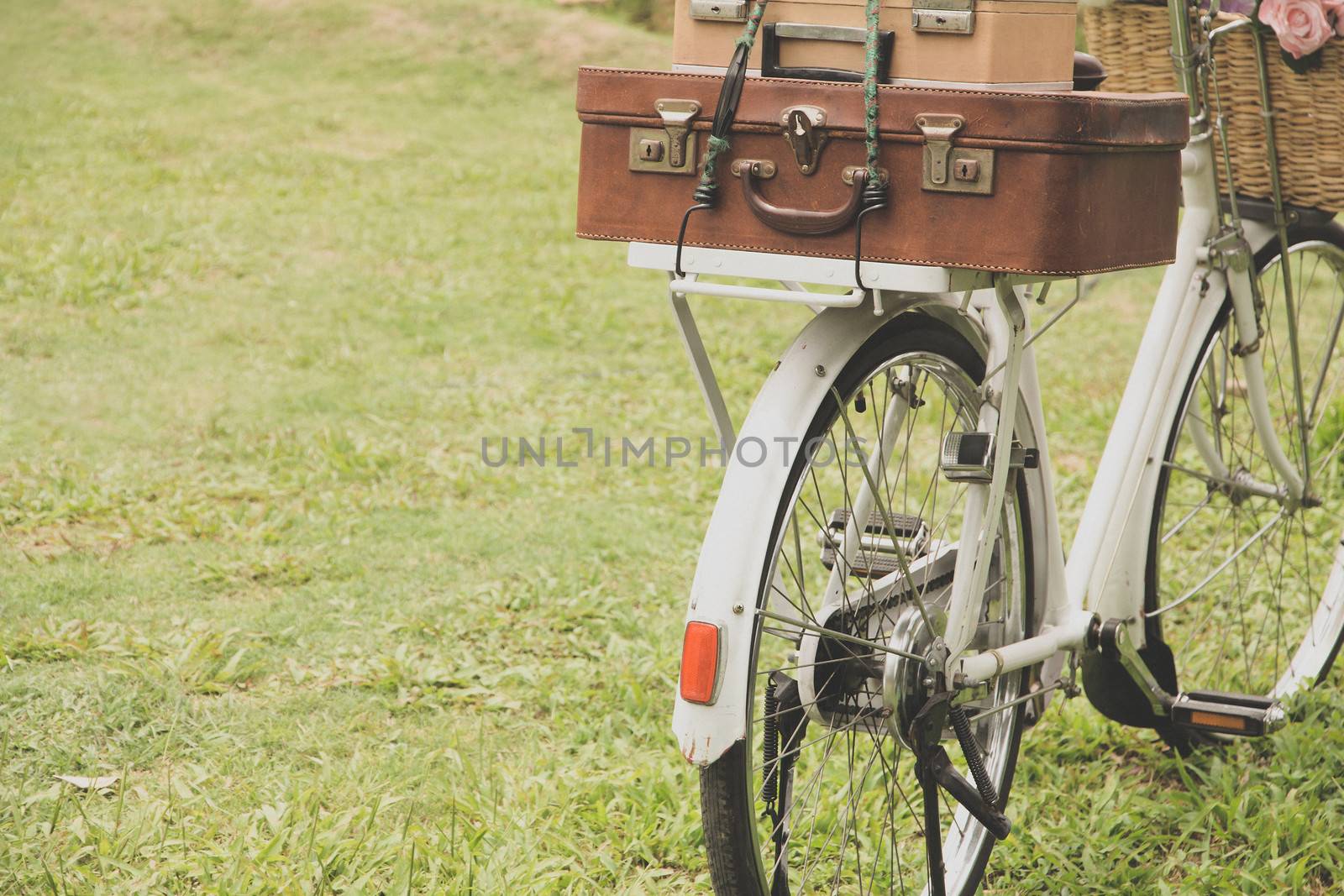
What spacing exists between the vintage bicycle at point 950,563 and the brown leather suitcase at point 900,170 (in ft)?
0.16

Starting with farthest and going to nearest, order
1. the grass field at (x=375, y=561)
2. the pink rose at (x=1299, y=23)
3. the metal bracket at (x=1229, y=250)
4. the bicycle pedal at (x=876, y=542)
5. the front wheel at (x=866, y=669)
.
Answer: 1. the metal bracket at (x=1229, y=250)
2. the grass field at (x=375, y=561)
3. the pink rose at (x=1299, y=23)
4. the bicycle pedal at (x=876, y=542)
5. the front wheel at (x=866, y=669)

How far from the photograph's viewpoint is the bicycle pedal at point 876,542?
2088 mm

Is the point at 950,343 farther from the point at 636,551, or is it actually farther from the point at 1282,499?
the point at 636,551

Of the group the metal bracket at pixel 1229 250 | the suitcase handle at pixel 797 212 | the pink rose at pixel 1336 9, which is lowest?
the metal bracket at pixel 1229 250

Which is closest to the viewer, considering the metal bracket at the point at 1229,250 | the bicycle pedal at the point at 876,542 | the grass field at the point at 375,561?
the bicycle pedal at the point at 876,542

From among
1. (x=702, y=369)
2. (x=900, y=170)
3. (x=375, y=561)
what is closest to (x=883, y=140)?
(x=900, y=170)

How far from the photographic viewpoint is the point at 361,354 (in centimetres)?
517

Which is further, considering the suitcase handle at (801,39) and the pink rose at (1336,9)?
the pink rose at (1336,9)

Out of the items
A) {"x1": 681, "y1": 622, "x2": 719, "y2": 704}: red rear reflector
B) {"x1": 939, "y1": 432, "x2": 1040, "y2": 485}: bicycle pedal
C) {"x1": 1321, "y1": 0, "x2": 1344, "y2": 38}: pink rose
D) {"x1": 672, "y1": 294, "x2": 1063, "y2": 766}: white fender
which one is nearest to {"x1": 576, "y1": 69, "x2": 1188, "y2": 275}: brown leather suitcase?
{"x1": 672, "y1": 294, "x2": 1063, "y2": 766}: white fender

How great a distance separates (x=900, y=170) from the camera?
168 cm

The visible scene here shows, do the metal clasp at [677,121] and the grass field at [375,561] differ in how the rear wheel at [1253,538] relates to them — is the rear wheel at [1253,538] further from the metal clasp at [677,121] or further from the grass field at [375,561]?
the metal clasp at [677,121]

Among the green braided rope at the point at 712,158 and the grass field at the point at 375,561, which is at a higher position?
the green braided rope at the point at 712,158

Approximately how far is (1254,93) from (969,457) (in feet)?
3.38

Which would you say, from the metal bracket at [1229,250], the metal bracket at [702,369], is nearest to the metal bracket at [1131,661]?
the metal bracket at [1229,250]
